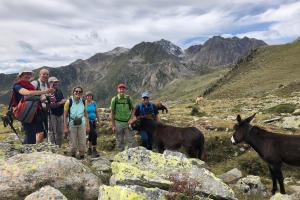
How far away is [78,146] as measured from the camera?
15562mm

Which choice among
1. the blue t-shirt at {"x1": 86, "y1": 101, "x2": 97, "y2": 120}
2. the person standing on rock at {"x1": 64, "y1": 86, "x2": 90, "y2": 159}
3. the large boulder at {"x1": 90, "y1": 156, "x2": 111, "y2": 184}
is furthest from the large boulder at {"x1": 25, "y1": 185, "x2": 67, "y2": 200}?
the blue t-shirt at {"x1": 86, "y1": 101, "x2": 97, "y2": 120}

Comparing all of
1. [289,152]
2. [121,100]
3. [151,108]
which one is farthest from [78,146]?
[289,152]

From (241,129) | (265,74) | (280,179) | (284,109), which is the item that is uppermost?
(265,74)

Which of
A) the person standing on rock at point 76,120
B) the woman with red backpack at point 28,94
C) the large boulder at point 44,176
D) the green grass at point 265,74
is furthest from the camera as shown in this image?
the green grass at point 265,74

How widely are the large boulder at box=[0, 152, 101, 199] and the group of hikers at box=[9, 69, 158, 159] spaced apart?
2.66 metres

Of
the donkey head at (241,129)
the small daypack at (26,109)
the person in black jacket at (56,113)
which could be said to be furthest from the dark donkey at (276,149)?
the person in black jacket at (56,113)

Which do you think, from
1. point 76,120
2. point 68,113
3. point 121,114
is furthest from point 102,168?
point 121,114

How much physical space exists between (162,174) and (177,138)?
5.87 metres

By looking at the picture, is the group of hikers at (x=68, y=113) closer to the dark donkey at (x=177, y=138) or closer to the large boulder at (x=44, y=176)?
the dark donkey at (x=177, y=138)

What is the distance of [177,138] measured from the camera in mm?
16266

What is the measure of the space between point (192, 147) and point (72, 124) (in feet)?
17.1

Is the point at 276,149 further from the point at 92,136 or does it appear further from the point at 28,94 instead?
the point at 28,94

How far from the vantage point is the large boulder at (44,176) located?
10070 mm

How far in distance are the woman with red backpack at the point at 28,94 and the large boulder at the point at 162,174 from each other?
385 cm
